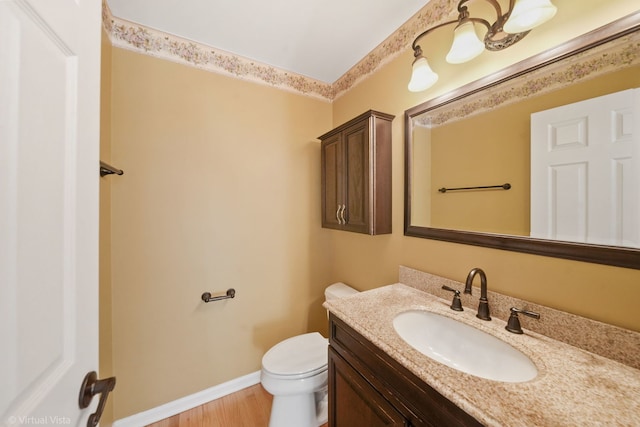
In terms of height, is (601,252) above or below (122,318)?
above

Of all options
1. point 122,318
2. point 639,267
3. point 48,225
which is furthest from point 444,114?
point 122,318

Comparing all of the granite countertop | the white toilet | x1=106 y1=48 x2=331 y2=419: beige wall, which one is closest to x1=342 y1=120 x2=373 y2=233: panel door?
x1=106 y1=48 x2=331 y2=419: beige wall

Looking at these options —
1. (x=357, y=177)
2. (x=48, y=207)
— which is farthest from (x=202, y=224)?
(x=48, y=207)

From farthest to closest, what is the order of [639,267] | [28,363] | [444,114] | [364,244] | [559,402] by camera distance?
[364,244], [444,114], [639,267], [559,402], [28,363]

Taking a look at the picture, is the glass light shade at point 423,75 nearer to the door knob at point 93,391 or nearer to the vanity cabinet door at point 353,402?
the vanity cabinet door at point 353,402

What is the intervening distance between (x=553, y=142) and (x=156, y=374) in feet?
→ 7.98

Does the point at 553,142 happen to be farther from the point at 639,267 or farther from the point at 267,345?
the point at 267,345

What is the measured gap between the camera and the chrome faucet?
1.00 m

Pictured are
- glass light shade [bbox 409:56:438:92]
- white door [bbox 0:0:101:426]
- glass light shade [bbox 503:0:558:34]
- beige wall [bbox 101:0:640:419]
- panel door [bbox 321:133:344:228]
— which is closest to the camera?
white door [bbox 0:0:101:426]

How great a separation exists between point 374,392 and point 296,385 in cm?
61

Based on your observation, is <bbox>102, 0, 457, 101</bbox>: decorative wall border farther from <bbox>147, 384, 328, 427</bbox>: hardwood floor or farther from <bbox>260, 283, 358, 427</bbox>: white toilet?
<bbox>147, 384, 328, 427</bbox>: hardwood floor

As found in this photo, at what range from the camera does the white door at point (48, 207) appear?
358mm

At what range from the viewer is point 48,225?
1.46 ft

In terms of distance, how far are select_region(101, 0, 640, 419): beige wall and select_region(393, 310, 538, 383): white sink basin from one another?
253 millimetres
